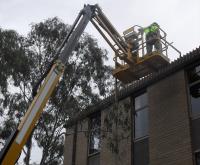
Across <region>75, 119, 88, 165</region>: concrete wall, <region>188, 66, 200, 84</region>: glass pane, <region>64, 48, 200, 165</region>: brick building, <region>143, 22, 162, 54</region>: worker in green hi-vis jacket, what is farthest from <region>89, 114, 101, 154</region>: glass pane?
<region>188, 66, 200, 84</region>: glass pane

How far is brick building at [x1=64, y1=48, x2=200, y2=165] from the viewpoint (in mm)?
16094

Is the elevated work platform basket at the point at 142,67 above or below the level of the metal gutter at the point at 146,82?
above


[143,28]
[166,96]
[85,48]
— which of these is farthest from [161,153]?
[85,48]

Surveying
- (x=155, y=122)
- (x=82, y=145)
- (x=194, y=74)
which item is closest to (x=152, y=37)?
(x=194, y=74)

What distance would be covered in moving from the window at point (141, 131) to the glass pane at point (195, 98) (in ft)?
7.99

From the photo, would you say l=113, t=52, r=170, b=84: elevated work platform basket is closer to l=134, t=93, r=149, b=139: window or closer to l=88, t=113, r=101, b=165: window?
l=134, t=93, r=149, b=139: window

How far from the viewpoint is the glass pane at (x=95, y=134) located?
21.0 m

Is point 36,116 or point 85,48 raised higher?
point 85,48

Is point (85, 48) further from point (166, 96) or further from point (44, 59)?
point (166, 96)

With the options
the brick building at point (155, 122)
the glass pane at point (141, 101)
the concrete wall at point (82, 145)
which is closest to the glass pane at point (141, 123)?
the brick building at point (155, 122)

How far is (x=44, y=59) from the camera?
2155cm

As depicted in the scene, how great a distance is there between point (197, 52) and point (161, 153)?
3.97 m

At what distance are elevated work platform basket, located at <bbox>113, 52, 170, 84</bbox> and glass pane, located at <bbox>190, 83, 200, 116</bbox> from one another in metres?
1.80

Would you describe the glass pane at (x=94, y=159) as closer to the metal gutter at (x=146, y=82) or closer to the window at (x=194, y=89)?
the metal gutter at (x=146, y=82)
